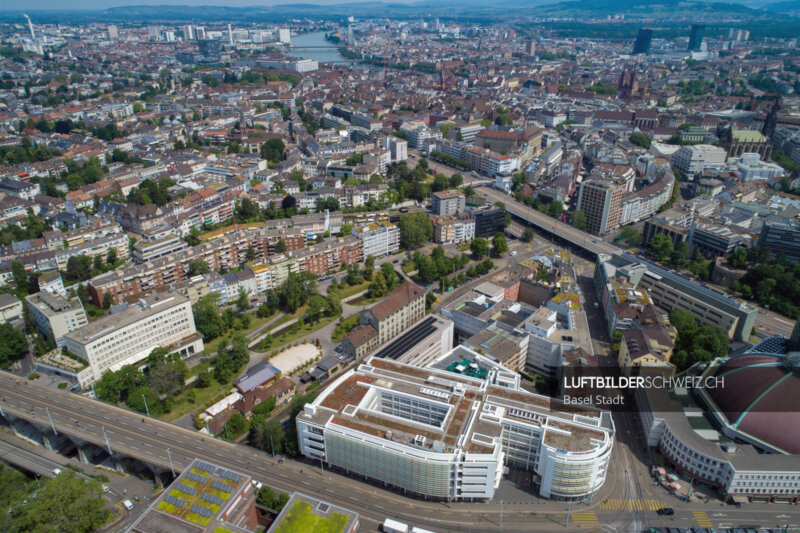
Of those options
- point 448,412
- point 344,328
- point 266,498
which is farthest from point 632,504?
point 344,328

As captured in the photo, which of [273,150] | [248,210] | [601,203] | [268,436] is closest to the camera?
[268,436]

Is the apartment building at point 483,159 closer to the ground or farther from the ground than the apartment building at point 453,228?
farther from the ground

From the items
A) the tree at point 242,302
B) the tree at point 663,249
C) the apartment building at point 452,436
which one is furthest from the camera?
the tree at point 663,249

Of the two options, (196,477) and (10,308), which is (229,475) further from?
(10,308)

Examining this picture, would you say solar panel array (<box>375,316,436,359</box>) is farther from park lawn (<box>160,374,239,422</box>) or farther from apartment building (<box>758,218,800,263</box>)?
apartment building (<box>758,218,800,263</box>)

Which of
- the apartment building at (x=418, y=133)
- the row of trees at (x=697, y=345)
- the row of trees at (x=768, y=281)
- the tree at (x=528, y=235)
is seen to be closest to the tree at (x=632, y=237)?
the row of trees at (x=768, y=281)

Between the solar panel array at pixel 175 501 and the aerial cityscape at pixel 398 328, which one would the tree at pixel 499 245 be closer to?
the aerial cityscape at pixel 398 328
